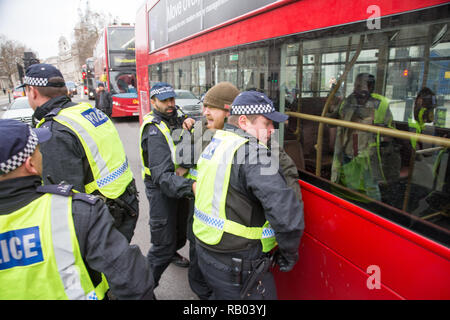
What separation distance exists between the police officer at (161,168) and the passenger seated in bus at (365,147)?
131 centimetres

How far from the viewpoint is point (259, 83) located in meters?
2.42

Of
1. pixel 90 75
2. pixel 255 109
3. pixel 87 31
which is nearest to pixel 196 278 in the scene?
pixel 255 109

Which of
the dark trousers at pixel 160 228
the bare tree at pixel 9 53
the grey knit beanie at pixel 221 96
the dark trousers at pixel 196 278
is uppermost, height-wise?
the bare tree at pixel 9 53

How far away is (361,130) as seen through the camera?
65.7 inches

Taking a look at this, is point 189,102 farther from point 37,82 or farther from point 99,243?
point 99,243

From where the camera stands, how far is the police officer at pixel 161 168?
8.21 feet

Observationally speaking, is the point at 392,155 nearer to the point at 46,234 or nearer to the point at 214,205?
the point at 214,205

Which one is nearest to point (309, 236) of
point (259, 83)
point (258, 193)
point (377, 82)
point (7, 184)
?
point (258, 193)

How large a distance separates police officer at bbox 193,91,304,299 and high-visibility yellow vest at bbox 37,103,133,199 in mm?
837

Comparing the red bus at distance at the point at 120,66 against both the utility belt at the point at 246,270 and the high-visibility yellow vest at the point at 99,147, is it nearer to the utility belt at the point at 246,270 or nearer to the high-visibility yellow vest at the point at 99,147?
the high-visibility yellow vest at the point at 99,147

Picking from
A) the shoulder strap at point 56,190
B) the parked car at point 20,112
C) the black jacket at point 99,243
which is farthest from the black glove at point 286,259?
the parked car at point 20,112

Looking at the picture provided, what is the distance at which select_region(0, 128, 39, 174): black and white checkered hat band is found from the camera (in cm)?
110

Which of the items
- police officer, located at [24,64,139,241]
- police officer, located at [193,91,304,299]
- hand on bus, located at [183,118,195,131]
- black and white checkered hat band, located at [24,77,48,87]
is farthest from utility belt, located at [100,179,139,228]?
black and white checkered hat band, located at [24,77,48,87]

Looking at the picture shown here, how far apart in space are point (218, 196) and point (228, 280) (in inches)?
20.7
